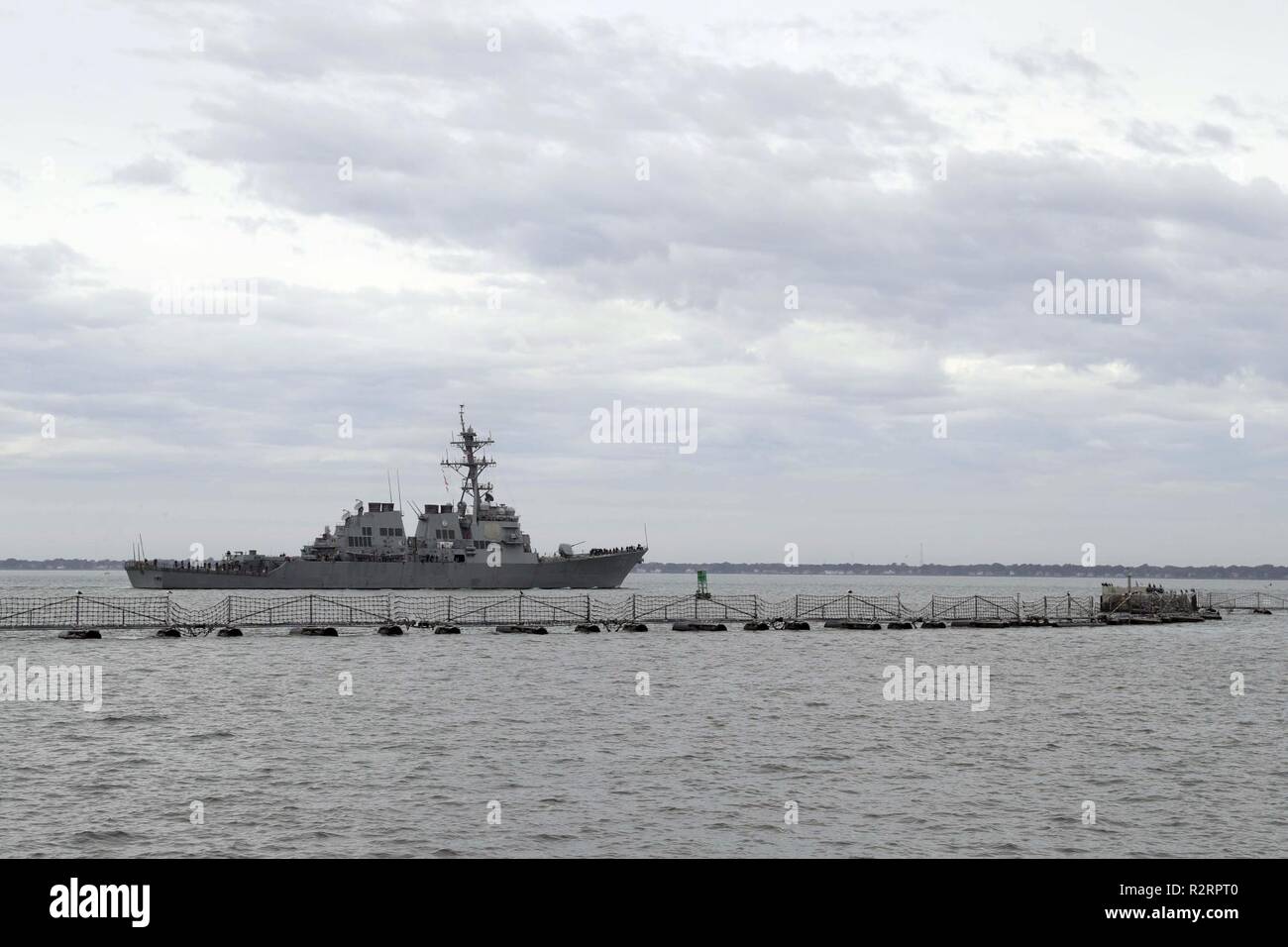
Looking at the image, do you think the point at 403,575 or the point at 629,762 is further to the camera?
the point at 403,575

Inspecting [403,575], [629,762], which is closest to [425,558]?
[403,575]

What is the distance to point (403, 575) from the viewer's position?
142 metres

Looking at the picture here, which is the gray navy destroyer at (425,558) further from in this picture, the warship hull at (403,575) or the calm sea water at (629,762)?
the calm sea water at (629,762)

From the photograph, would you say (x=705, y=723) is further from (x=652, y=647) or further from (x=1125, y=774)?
(x=652, y=647)

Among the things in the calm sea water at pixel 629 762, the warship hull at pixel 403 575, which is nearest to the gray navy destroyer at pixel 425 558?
the warship hull at pixel 403 575

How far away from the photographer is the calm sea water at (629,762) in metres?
21.8

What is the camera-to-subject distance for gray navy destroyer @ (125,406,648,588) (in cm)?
14162

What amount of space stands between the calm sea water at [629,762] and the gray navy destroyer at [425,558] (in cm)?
8346

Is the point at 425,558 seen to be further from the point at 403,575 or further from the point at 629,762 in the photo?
the point at 629,762

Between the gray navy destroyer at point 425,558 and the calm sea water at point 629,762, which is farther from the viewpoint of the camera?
the gray navy destroyer at point 425,558

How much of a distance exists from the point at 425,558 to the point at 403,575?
11.3 feet

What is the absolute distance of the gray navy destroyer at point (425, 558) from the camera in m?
142
